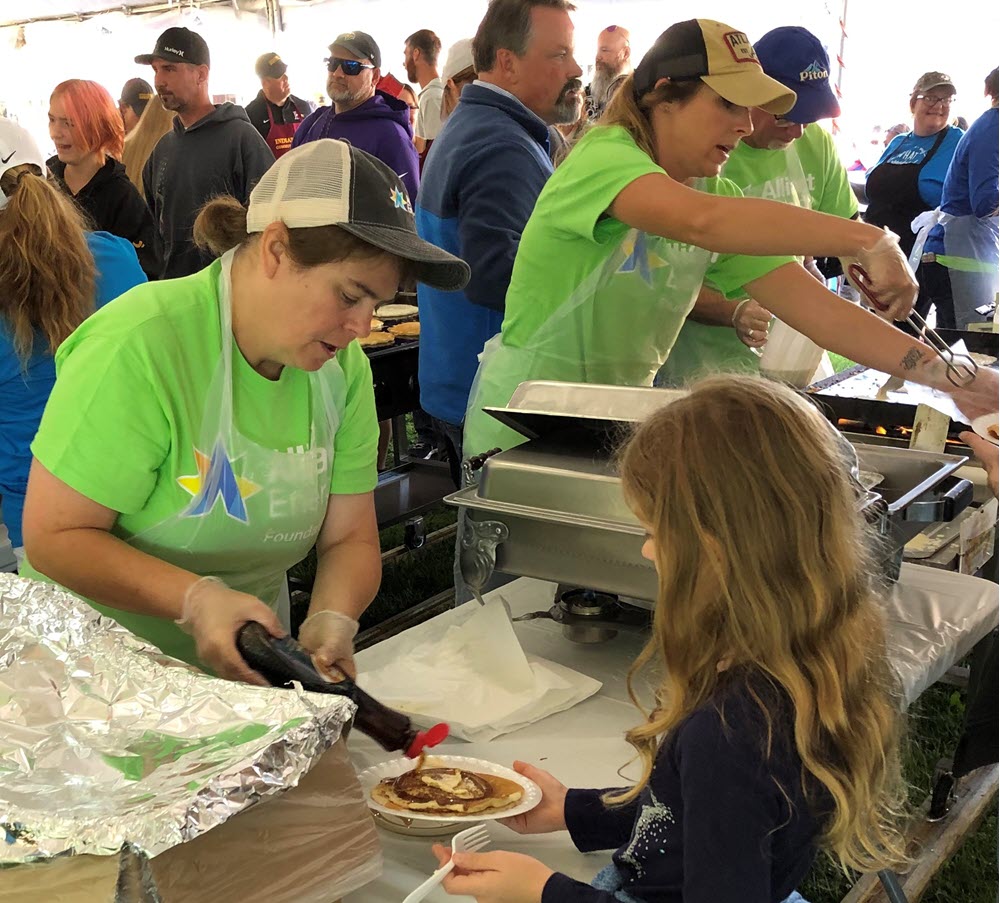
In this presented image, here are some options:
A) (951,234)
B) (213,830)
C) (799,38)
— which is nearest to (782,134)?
(799,38)

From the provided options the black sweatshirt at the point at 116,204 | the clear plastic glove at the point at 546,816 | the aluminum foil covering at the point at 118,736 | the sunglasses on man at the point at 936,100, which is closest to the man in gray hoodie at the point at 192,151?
the black sweatshirt at the point at 116,204

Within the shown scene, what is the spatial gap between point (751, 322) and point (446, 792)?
143cm

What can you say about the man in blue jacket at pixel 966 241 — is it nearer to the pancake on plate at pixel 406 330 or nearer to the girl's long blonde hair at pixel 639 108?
the pancake on plate at pixel 406 330

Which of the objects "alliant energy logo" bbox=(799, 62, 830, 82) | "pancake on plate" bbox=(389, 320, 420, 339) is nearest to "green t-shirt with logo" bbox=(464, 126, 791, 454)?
"alliant energy logo" bbox=(799, 62, 830, 82)

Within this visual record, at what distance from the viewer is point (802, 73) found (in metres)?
2.16

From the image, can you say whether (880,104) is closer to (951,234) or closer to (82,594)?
(951,234)

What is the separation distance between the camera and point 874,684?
0.95 meters

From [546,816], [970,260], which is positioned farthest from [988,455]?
[970,260]

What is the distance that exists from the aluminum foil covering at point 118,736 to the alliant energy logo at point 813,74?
1.79 m

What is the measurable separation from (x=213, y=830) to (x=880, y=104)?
7.15 metres

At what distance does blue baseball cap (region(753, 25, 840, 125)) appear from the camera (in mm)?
2160

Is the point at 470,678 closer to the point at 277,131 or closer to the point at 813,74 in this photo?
the point at 813,74

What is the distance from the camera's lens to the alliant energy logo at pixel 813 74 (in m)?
2.16

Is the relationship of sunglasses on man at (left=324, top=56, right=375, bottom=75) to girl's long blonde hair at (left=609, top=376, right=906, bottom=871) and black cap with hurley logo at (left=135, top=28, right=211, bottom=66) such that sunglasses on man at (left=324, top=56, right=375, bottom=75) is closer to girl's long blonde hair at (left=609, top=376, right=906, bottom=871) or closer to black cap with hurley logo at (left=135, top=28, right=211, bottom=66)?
black cap with hurley logo at (left=135, top=28, right=211, bottom=66)
